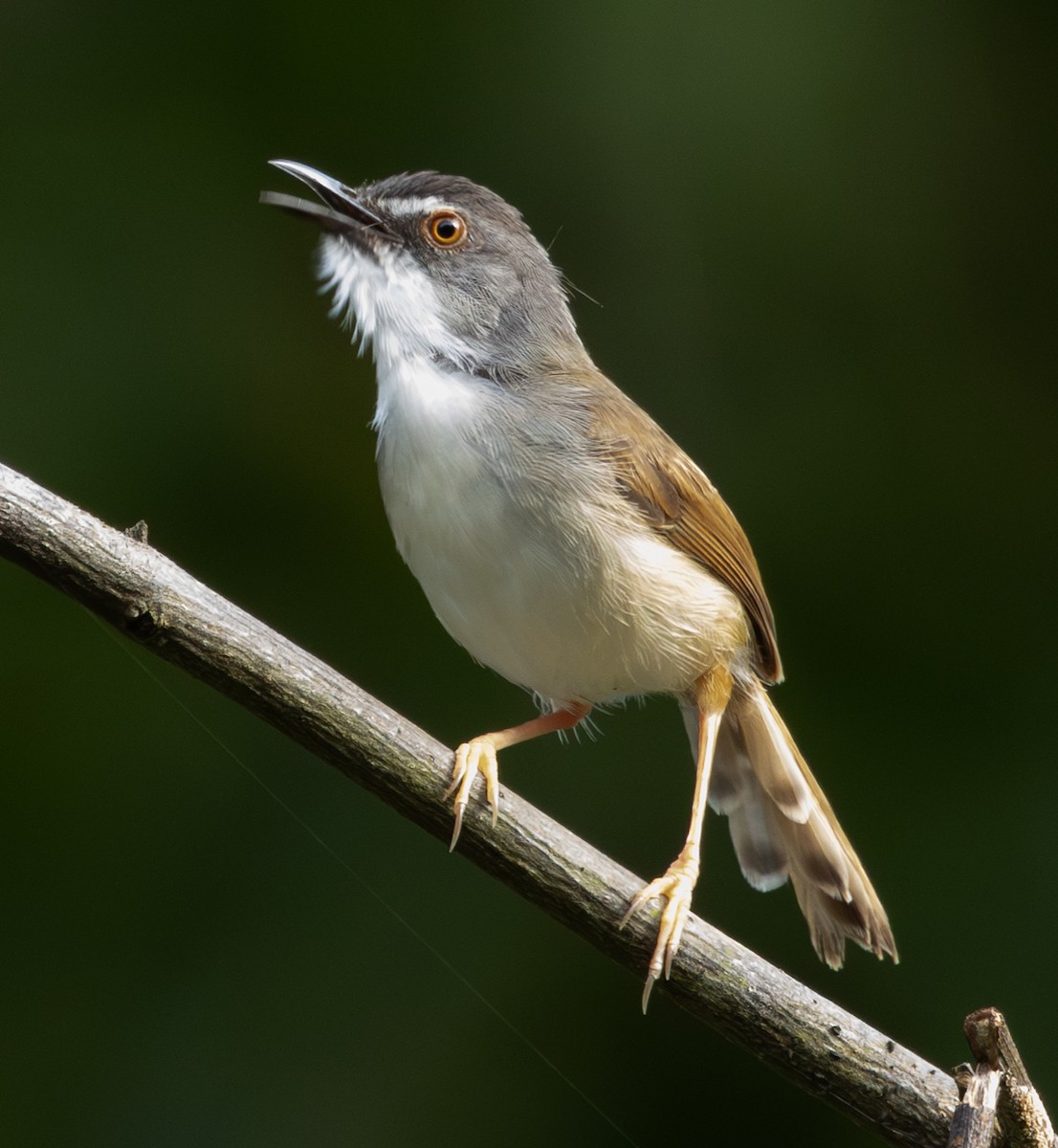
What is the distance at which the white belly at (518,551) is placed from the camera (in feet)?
9.28

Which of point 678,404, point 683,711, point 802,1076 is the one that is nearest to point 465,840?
point 802,1076

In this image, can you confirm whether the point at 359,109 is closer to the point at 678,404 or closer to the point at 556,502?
the point at 678,404

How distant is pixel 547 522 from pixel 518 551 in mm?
89

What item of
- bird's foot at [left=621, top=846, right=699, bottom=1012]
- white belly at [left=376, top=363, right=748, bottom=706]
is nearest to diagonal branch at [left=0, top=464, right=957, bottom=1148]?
bird's foot at [left=621, top=846, right=699, bottom=1012]

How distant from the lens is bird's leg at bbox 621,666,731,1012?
8.22 ft

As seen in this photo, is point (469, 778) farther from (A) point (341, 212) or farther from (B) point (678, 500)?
(A) point (341, 212)

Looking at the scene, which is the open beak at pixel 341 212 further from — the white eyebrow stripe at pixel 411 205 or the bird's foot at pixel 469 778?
the bird's foot at pixel 469 778

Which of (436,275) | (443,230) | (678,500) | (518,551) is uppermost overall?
(443,230)

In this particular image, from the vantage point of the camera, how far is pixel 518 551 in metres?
2.83

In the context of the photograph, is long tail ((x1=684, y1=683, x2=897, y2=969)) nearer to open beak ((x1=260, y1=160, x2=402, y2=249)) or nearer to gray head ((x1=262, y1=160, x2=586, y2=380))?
gray head ((x1=262, y1=160, x2=586, y2=380))

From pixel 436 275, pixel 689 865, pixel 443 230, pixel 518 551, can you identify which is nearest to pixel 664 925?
pixel 689 865

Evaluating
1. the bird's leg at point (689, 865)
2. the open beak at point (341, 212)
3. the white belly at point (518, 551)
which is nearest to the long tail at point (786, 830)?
the bird's leg at point (689, 865)

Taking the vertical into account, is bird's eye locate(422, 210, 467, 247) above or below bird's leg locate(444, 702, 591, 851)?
above

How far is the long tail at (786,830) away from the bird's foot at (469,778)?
115 centimetres
